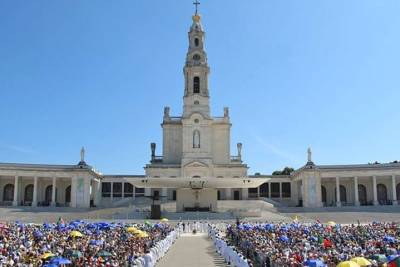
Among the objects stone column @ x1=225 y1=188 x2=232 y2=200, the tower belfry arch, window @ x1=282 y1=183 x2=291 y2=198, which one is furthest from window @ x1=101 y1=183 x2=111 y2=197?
window @ x1=282 y1=183 x2=291 y2=198

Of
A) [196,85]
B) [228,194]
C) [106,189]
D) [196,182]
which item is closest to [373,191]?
[228,194]

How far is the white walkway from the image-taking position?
951 inches

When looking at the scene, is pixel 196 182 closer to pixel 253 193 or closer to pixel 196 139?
pixel 196 139

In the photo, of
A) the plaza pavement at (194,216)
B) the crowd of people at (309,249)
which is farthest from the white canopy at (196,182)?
the crowd of people at (309,249)

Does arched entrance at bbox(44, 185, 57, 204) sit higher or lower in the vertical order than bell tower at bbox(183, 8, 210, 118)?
lower

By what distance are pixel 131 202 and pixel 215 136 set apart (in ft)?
60.0

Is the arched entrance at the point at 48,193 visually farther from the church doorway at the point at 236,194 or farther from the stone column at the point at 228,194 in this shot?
the church doorway at the point at 236,194

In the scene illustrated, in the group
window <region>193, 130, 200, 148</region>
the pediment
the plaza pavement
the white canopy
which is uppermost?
window <region>193, 130, 200, 148</region>

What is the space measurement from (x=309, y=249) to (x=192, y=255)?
25.2ft

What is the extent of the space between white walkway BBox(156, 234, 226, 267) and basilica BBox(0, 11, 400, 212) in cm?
3697

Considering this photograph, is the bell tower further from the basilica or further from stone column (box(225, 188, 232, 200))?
stone column (box(225, 188, 232, 200))

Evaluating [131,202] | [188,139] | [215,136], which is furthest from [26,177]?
[215,136]

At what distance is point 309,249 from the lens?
2242 cm

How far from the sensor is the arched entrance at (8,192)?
251ft
